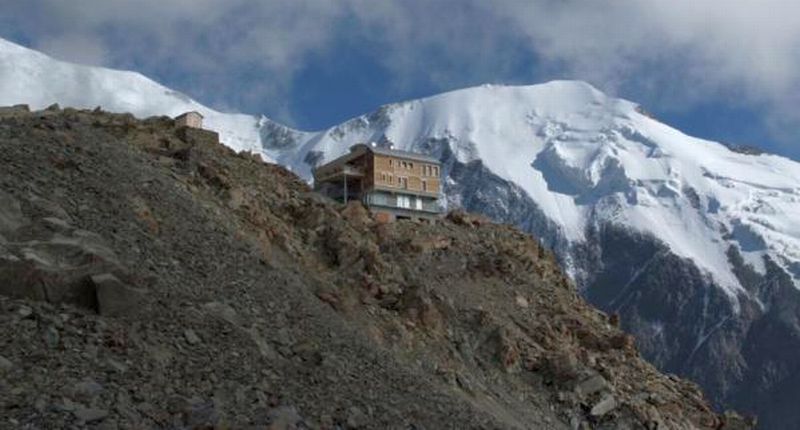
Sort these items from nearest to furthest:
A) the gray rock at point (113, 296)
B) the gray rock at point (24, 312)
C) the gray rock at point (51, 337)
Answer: the gray rock at point (51, 337) < the gray rock at point (24, 312) < the gray rock at point (113, 296)

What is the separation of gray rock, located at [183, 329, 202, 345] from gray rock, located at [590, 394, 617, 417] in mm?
25466

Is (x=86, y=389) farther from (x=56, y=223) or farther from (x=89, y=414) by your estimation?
(x=56, y=223)

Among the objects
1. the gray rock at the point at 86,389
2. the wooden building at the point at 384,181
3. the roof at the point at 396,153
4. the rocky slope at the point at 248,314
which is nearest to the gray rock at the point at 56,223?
the rocky slope at the point at 248,314

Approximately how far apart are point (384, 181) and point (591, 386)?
46573 mm

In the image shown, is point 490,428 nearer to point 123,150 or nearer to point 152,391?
point 152,391

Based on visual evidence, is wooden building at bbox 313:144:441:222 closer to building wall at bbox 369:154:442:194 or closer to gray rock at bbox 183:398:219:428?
building wall at bbox 369:154:442:194

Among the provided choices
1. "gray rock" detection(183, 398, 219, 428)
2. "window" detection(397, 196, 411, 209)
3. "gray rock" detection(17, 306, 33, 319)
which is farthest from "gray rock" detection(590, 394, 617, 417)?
"window" detection(397, 196, 411, 209)

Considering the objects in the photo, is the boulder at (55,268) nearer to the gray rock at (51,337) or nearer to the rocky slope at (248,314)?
the rocky slope at (248,314)

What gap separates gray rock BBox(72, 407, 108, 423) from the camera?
1534 centimetres

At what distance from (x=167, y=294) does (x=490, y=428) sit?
9730mm

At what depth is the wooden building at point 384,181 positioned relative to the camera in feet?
274

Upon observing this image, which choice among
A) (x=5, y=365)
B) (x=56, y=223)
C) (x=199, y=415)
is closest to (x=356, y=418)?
(x=199, y=415)

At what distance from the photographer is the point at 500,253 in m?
56.4

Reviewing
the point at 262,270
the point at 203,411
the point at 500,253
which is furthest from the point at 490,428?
the point at 500,253
